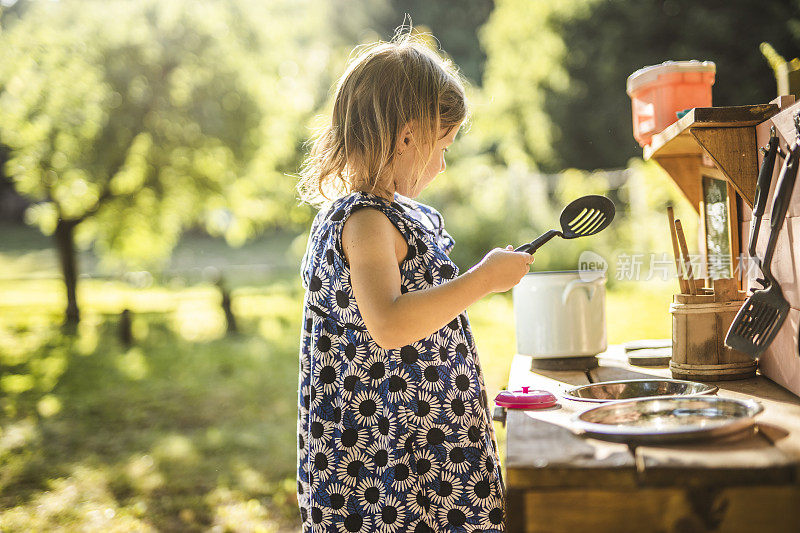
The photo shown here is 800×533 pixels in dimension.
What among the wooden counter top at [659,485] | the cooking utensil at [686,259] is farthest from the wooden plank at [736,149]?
the wooden counter top at [659,485]

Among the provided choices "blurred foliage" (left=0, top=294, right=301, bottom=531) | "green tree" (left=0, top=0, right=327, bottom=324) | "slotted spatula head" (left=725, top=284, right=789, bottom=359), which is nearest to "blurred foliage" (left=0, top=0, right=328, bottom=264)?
"green tree" (left=0, top=0, right=327, bottom=324)

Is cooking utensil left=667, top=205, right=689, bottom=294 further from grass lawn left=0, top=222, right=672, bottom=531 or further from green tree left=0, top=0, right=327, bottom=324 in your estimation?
green tree left=0, top=0, right=327, bottom=324

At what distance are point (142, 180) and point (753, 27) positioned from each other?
13.8ft

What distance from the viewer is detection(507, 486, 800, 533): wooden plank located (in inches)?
23.4

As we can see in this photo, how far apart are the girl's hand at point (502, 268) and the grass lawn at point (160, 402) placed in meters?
1.95

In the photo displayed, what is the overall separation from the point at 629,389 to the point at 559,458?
0.38 meters

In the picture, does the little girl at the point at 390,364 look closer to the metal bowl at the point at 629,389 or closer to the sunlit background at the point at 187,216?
the metal bowl at the point at 629,389

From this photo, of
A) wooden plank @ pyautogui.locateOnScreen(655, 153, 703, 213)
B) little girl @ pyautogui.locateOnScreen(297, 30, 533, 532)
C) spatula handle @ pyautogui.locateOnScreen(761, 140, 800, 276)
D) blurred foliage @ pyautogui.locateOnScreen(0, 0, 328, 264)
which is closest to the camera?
spatula handle @ pyautogui.locateOnScreen(761, 140, 800, 276)

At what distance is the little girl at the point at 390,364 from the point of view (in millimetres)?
924

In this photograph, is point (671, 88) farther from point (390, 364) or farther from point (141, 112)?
point (141, 112)

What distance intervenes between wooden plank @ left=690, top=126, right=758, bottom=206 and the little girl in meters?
0.35

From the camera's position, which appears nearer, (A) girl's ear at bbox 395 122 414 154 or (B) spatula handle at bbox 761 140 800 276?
(B) spatula handle at bbox 761 140 800 276

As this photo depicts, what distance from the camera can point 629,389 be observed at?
0.98m

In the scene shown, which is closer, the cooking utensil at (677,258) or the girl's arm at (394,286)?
the girl's arm at (394,286)
